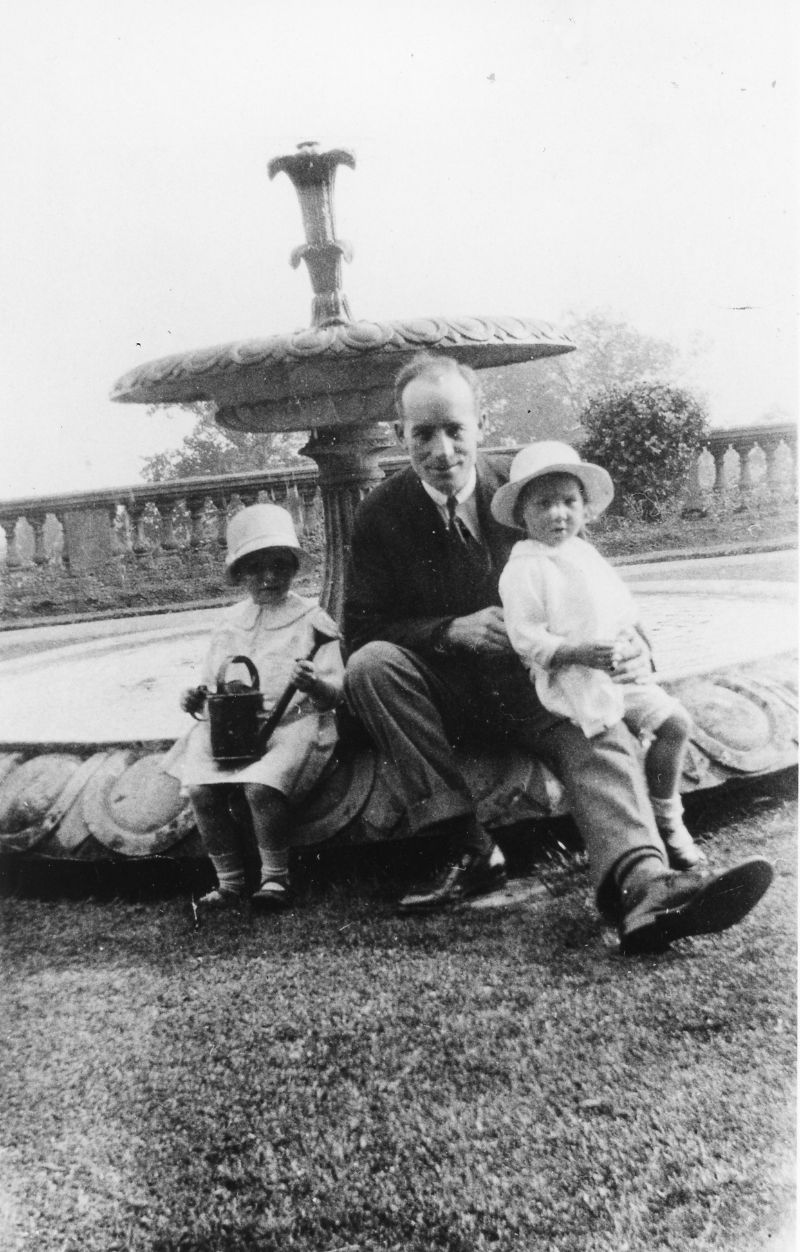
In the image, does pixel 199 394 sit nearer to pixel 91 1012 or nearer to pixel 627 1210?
pixel 91 1012

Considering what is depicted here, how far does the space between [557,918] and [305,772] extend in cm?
76

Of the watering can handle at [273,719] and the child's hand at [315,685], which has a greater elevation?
the child's hand at [315,685]

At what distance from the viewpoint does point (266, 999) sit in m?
2.35

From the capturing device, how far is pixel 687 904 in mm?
2199

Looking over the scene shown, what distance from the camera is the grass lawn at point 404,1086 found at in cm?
176

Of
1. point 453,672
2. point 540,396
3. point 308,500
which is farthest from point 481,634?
point 308,500

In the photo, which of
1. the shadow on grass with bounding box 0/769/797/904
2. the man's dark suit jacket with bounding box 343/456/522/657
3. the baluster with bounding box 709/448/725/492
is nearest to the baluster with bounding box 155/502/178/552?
the shadow on grass with bounding box 0/769/797/904

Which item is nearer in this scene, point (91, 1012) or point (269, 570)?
point (91, 1012)

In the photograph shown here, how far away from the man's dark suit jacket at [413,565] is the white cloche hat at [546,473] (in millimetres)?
138

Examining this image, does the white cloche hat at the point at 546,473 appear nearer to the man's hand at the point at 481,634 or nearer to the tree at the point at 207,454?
the man's hand at the point at 481,634

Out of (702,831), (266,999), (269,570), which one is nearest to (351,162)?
(269,570)

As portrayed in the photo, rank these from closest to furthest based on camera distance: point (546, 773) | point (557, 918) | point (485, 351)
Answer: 1. point (557, 918)
2. point (546, 773)
3. point (485, 351)

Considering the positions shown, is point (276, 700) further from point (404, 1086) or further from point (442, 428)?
point (404, 1086)

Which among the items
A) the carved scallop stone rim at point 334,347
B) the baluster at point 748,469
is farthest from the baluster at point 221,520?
the baluster at point 748,469
